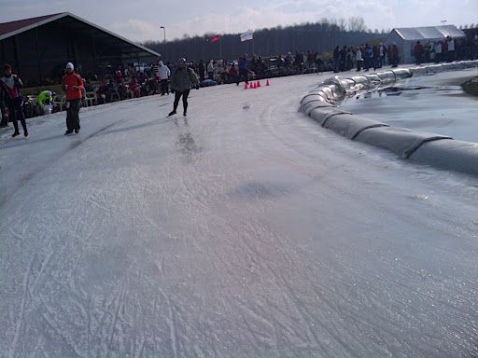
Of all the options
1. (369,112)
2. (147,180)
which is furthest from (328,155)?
(369,112)

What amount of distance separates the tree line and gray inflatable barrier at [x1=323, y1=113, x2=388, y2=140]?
10571 centimetres

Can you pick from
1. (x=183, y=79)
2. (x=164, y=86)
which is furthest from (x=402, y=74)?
(x=183, y=79)

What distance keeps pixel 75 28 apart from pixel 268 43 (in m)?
104

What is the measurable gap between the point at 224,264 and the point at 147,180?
3.11 m

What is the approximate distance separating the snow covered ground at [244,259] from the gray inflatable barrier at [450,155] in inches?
6.2

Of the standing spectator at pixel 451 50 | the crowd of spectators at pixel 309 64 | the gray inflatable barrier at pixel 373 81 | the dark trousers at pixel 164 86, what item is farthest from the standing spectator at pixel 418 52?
the dark trousers at pixel 164 86

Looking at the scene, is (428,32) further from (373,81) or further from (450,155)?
(450,155)

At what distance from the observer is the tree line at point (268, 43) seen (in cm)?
11794

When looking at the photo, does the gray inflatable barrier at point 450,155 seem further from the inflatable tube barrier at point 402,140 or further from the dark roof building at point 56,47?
the dark roof building at point 56,47

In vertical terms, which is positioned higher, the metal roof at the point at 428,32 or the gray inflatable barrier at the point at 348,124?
the metal roof at the point at 428,32

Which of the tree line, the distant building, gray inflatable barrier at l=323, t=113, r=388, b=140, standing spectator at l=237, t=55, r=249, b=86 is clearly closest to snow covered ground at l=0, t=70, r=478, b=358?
gray inflatable barrier at l=323, t=113, r=388, b=140

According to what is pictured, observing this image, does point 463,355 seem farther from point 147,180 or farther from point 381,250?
point 147,180

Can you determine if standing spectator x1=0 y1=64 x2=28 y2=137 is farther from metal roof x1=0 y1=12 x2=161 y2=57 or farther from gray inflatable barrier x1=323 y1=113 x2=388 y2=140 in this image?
metal roof x1=0 y1=12 x2=161 y2=57

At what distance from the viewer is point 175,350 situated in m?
2.60
